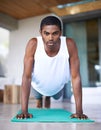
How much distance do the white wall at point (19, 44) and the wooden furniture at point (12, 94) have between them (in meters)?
2.07

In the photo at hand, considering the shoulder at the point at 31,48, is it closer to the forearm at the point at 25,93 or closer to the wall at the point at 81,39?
Answer: the forearm at the point at 25,93

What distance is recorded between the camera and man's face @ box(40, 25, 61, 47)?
150 centimetres

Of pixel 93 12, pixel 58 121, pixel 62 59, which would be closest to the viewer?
pixel 58 121

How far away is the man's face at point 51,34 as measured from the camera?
1.50 metres

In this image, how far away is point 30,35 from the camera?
6215 mm

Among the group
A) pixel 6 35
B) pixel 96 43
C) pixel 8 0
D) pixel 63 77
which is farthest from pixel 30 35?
pixel 63 77

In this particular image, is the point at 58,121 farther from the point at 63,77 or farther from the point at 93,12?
the point at 93,12

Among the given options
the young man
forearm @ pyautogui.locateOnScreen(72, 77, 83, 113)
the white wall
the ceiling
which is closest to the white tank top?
the young man

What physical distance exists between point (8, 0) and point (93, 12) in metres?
1.87

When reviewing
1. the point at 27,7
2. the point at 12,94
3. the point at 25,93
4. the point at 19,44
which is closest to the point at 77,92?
the point at 25,93

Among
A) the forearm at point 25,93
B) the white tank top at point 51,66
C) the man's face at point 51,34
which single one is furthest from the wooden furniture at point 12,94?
Result: the man's face at point 51,34

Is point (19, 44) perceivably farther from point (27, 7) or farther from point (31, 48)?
point (31, 48)

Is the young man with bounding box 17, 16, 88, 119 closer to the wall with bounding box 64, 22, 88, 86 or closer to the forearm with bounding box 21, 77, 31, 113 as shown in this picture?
the forearm with bounding box 21, 77, 31, 113

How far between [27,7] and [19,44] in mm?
1217
